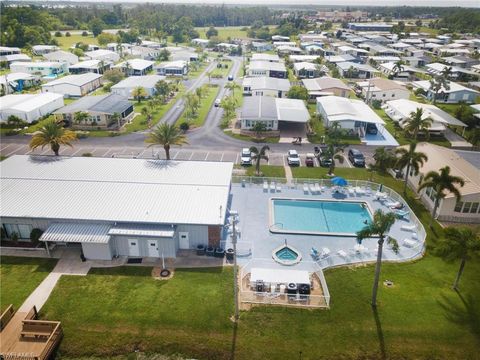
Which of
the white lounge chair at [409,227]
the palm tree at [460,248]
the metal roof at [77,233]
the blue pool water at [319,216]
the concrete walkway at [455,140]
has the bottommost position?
the blue pool water at [319,216]

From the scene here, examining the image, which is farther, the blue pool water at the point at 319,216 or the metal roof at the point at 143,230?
the blue pool water at the point at 319,216

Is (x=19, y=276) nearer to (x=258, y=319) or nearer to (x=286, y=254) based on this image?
(x=258, y=319)

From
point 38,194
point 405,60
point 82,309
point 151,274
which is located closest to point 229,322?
point 151,274

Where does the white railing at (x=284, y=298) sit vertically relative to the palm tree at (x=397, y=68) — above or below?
below

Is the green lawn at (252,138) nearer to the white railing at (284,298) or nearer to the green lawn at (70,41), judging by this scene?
the white railing at (284,298)

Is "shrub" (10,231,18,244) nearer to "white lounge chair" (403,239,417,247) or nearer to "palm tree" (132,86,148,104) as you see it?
"white lounge chair" (403,239,417,247)

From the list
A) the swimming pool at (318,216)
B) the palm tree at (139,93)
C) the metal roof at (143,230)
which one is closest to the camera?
the metal roof at (143,230)

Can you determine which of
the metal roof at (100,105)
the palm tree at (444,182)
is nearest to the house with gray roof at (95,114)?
the metal roof at (100,105)

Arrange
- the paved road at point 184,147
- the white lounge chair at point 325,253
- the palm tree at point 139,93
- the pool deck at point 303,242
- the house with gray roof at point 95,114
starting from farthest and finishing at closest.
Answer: the palm tree at point 139,93 < the house with gray roof at point 95,114 < the paved road at point 184,147 < the white lounge chair at point 325,253 < the pool deck at point 303,242

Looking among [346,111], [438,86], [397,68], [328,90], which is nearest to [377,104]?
[328,90]
